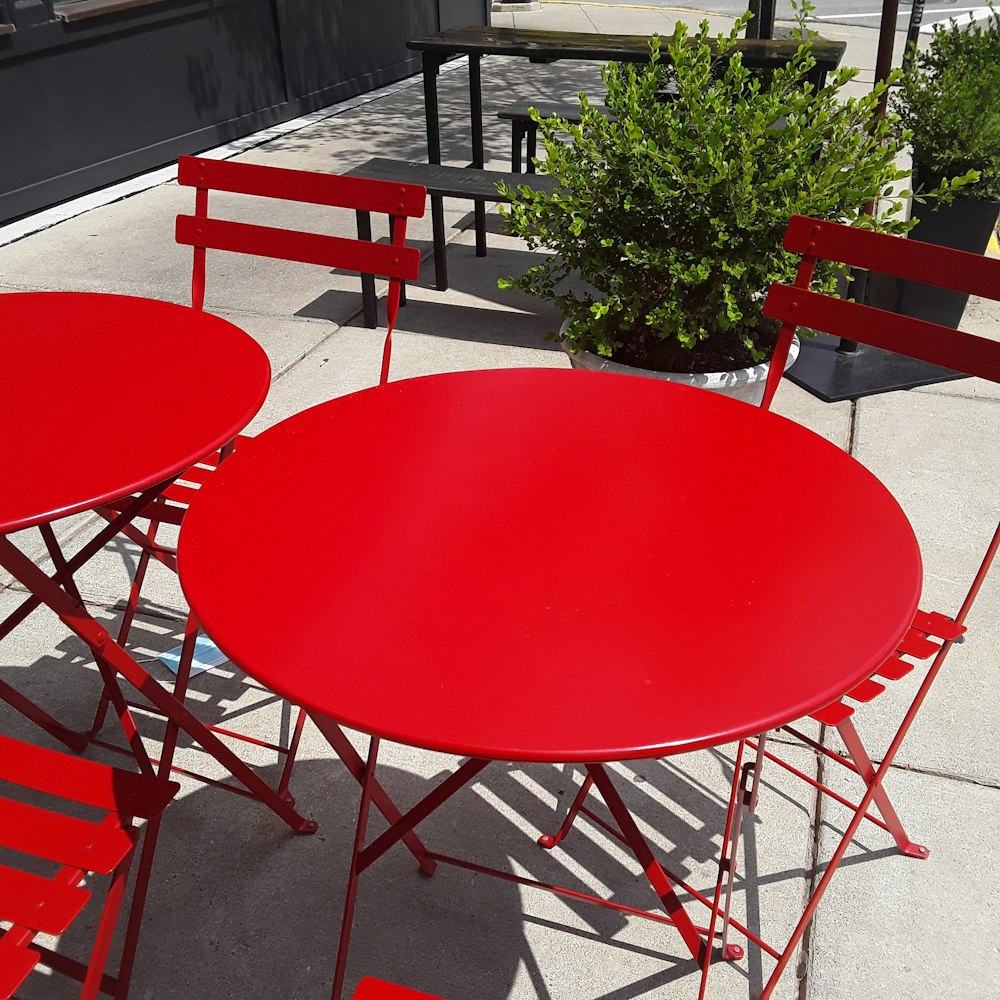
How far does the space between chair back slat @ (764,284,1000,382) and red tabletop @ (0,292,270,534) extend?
3.92 ft

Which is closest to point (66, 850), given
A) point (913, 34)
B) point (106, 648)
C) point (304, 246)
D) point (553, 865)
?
point (106, 648)

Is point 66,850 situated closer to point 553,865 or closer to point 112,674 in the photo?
point 112,674

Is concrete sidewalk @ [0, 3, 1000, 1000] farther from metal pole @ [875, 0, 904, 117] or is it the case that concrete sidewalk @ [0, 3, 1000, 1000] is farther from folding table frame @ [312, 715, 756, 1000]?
metal pole @ [875, 0, 904, 117]

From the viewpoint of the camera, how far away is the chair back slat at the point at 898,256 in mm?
2070

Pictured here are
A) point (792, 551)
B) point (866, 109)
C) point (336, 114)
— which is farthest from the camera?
point (336, 114)

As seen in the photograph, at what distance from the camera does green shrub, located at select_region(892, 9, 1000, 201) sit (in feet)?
15.7

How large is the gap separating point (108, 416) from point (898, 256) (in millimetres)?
1646

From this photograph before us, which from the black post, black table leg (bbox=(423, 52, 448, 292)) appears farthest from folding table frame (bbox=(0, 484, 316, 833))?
the black post

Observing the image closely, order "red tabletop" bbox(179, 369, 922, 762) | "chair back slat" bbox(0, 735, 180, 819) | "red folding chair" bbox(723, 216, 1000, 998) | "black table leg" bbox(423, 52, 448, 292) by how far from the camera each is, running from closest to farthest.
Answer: "red tabletop" bbox(179, 369, 922, 762) < "chair back slat" bbox(0, 735, 180, 819) < "red folding chair" bbox(723, 216, 1000, 998) < "black table leg" bbox(423, 52, 448, 292)

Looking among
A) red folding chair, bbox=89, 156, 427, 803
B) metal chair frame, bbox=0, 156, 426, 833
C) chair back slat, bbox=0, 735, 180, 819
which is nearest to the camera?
chair back slat, bbox=0, 735, 180, 819

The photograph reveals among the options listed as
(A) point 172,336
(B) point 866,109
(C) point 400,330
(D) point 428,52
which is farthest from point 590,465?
(D) point 428,52

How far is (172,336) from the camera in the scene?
2.31m

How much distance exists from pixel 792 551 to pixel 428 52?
482 cm

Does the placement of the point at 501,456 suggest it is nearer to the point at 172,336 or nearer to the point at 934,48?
the point at 172,336
